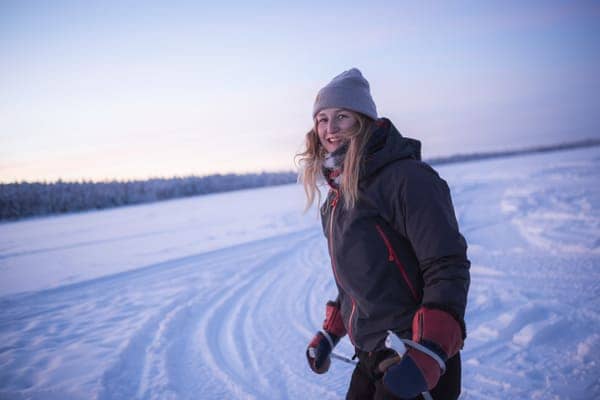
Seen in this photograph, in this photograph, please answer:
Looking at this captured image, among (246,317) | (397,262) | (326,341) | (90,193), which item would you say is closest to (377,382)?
(326,341)

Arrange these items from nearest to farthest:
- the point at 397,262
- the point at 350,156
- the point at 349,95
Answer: the point at 397,262, the point at 350,156, the point at 349,95

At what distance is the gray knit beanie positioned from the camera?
61.6 inches

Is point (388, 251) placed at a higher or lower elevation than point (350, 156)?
lower

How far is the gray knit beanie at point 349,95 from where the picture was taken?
1.56 m

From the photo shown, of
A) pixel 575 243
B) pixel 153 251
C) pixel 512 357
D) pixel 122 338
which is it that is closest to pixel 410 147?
pixel 512 357

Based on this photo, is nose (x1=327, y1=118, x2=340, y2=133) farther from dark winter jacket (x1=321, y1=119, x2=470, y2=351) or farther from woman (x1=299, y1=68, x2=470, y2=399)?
dark winter jacket (x1=321, y1=119, x2=470, y2=351)

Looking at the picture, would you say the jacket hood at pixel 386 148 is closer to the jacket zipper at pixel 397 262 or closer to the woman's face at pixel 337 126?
the woman's face at pixel 337 126

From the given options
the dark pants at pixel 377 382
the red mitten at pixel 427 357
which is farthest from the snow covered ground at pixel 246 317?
the red mitten at pixel 427 357

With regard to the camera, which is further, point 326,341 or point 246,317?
point 246,317

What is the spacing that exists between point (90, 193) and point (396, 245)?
76.2 ft

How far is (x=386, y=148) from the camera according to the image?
136cm

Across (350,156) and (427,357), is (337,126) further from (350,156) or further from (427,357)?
(427,357)

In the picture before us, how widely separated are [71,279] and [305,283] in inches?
175

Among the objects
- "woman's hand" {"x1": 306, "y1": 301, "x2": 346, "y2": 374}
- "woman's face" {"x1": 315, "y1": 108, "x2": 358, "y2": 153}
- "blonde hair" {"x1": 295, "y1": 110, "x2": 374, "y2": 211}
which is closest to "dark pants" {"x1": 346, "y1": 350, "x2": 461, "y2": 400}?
"woman's hand" {"x1": 306, "y1": 301, "x2": 346, "y2": 374}
